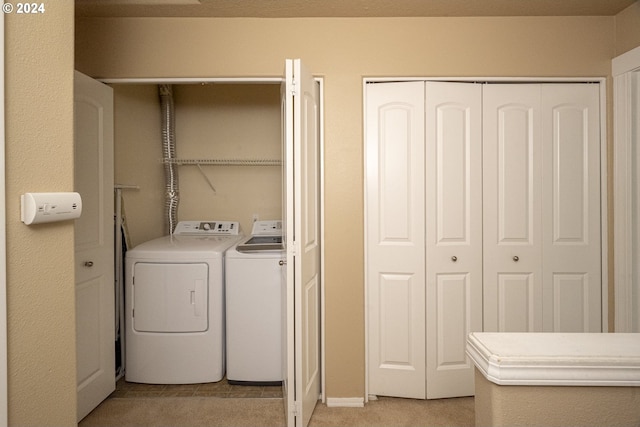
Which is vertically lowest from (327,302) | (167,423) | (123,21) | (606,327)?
(167,423)

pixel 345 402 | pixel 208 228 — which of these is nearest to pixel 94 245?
pixel 208 228

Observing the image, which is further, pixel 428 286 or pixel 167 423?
pixel 428 286

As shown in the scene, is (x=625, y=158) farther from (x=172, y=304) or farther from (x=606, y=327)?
(x=172, y=304)

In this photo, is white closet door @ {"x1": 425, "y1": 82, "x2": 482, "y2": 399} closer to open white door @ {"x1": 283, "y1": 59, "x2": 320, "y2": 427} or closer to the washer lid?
open white door @ {"x1": 283, "y1": 59, "x2": 320, "y2": 427}

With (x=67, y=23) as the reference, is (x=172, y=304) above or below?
below

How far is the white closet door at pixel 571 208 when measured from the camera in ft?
8.59

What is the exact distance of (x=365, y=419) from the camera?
8.05 ft

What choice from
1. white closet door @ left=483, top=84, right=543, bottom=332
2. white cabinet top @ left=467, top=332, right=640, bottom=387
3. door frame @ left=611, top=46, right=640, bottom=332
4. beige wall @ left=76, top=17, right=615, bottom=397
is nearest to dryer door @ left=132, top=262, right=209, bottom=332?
beige wall @ left=76, top=17, right=615, bottom=397

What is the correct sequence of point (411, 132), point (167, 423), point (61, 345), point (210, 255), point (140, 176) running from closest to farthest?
point (61, 345) → point (167, 423) → point (411, 132) → point (210, 255) → point (140, 176)

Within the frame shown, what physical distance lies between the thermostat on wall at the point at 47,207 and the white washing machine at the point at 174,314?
1477 mm

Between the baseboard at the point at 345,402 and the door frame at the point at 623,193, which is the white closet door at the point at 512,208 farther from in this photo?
the baseboard at the point at 345,402

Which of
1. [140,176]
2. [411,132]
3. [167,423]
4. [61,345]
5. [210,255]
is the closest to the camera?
[61,345]

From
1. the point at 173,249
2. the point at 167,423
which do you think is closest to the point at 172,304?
the point at 173,249

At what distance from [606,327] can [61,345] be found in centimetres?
284
